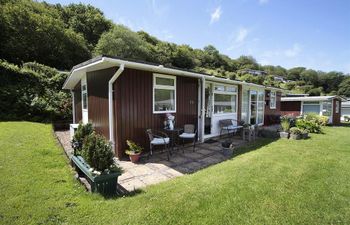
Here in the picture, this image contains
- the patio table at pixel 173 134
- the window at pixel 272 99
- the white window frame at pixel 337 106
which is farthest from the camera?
the white window frame at pixel 337 106

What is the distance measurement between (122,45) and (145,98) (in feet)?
86.4

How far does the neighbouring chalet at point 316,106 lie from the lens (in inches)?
612

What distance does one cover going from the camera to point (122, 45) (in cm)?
2884

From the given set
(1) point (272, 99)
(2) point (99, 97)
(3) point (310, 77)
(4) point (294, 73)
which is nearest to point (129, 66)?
(2) point (99, 97)

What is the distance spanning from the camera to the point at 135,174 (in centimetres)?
400

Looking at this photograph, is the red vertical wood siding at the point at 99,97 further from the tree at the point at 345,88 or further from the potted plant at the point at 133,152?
the tree at the point at 345,88

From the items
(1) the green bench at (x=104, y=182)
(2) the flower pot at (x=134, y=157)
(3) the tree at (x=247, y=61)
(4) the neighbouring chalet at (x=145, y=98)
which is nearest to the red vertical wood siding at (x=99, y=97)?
(4) the neighbouring chalet at (x=145, y=98)

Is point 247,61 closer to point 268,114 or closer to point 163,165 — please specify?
point 268,114

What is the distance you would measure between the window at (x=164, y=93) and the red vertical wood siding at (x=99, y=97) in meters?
1.34

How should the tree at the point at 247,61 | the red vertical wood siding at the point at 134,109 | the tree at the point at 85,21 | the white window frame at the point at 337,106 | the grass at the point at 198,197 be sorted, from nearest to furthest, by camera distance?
the grass at the point at 198,197 < the red vertical wood siding at the point at 134,109 < the white window frame at the point at 337,106 < the tree at the point at 85,21 < the tree at the point at 247,61

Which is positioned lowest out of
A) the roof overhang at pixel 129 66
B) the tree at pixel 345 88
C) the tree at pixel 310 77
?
the roof overhang at pixel 129 66

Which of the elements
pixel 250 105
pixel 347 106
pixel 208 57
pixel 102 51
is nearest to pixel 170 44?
pixel 208 57

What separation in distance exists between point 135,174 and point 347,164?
16.7 feet

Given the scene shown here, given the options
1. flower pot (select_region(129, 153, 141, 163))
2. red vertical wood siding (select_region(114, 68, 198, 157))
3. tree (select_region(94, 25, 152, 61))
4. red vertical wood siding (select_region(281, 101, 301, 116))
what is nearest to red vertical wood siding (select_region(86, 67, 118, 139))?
red vertical wood siding (select_region(114, 68, 198, 157))
